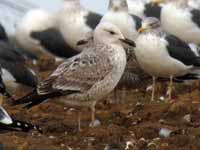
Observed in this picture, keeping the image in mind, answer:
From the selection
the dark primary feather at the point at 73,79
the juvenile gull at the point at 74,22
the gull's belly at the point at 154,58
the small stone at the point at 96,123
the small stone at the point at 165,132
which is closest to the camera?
the small stone at the point at 165,132

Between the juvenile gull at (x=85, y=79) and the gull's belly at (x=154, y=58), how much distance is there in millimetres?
1308

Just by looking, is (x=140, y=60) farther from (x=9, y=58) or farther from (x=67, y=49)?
(x=67, y=49)

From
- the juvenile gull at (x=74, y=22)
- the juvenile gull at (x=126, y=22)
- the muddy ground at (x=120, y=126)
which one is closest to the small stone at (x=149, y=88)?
the juvenile gull at (x=126, y=22)

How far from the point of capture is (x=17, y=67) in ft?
32.7

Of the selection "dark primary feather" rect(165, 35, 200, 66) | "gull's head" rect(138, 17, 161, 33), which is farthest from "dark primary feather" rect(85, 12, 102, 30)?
"dark primary feather" rect(165, 35, 200, 66)

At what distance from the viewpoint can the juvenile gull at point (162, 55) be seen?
9.43 m

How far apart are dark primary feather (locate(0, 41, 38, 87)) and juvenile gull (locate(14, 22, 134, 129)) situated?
6.25 ft

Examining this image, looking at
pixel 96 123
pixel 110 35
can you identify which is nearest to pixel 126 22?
pixel 110 35

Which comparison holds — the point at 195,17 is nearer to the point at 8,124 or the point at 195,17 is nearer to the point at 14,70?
the point at 14,70

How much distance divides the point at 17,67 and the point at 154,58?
1714mm

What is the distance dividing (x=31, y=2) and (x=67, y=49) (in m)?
5.14

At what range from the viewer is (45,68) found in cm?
1312

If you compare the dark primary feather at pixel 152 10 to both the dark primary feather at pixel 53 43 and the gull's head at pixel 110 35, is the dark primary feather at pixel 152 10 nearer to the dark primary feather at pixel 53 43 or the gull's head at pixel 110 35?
the dark primary feather at pixel 53 43

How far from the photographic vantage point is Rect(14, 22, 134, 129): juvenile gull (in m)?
7.85
